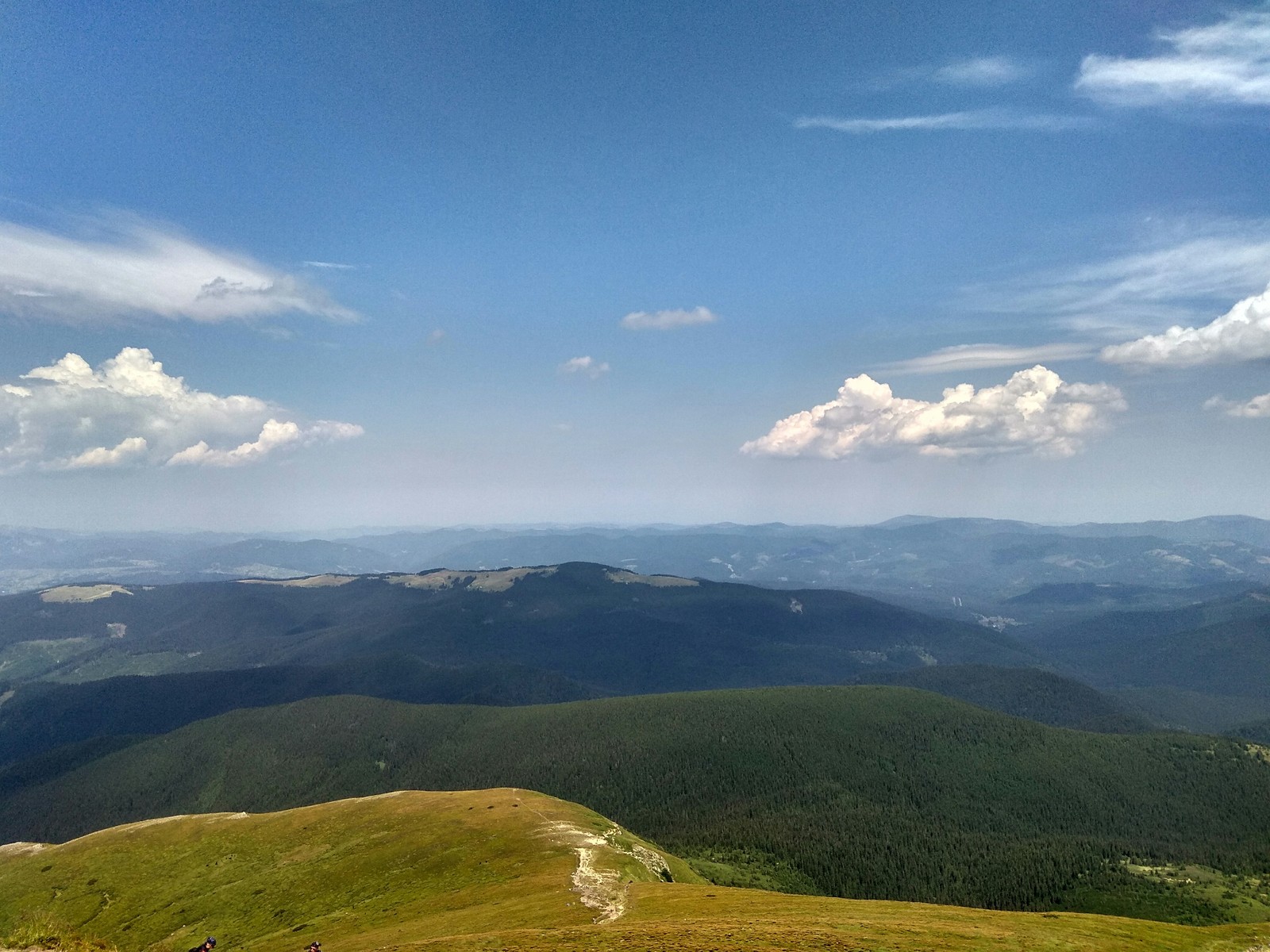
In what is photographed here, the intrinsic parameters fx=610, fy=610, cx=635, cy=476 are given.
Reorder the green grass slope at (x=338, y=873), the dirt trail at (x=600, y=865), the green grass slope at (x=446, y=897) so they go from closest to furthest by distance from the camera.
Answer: the green grass slope at (x=446, y=897) → the dirt trail at (x=600, y=865) → the green grass slope at (x=338, y=873)

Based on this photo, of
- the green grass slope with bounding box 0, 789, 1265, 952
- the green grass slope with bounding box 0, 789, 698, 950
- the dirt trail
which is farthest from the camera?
the green grass slope with bounding box 0, 789, 698, 950

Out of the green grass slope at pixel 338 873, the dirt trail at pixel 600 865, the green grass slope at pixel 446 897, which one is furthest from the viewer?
the green grass slope at pixel 338 873

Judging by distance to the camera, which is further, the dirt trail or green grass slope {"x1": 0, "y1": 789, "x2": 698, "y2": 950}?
green grass slope {"x1": 0, "y1": 789, "x2": 698, "y2": 950}

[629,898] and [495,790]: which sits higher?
[629,898]

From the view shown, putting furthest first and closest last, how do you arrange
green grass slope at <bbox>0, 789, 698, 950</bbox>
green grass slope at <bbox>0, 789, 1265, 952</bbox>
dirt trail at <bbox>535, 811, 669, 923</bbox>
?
green grass slope at <bbox>0, 789, 698, 950</bbox> → dirt trail at <bbox>535, 811, 669, 923</bbox> → green grass slope at <bbox>0, 789, 1265, 952</bbox>

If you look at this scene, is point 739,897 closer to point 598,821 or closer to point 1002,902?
point 598,821

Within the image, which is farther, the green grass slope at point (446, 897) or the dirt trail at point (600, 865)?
the dirt trail at point (600, 865)

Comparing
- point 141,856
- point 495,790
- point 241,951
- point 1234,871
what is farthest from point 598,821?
point 1234,871

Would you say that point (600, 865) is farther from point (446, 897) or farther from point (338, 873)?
point (338, 873)

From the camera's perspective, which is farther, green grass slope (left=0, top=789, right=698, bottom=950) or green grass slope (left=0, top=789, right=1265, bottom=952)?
green grass slope (left=0, top=789, right=698, bottom=950)
